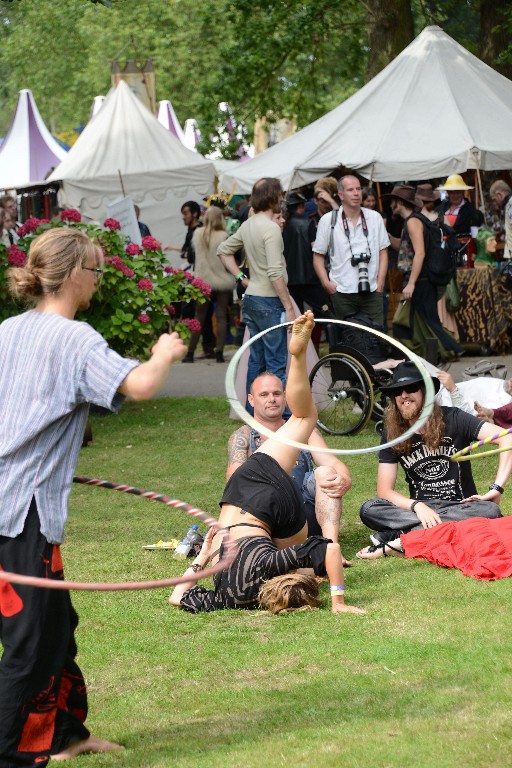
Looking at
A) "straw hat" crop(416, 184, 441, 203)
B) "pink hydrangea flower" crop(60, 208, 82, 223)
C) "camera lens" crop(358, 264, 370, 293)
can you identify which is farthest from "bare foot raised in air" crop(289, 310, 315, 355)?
"straw hat" crop(416, 184, 441, 203)

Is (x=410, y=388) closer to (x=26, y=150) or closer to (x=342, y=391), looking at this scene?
(x=342, y=391)

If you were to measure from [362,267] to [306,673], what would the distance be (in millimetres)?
7147

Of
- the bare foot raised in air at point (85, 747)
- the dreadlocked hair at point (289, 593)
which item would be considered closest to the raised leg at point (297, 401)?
the dreadlocked hair at point (289, 593)

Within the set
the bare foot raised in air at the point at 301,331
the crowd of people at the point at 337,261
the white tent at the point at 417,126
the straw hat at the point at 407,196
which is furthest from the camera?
the white tent at the point at 417,126

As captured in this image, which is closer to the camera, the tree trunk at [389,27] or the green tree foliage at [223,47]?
the tree trunk at [389,27]

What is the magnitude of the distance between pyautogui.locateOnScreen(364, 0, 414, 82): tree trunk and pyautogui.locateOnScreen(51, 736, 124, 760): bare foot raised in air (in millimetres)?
19662

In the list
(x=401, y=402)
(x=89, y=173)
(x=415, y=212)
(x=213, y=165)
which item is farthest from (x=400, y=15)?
(x=401, y=402)

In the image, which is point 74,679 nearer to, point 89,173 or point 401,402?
point 401,402

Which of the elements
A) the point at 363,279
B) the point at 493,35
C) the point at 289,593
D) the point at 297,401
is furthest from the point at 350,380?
the point at 493,35

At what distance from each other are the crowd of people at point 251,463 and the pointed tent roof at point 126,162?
479 inches

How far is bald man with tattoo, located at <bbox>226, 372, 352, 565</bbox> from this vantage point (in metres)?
7.07

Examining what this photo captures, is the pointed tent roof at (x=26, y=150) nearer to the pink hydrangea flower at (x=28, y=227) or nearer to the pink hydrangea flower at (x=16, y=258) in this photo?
the pink hydrangea flower at (x=28, y=227)

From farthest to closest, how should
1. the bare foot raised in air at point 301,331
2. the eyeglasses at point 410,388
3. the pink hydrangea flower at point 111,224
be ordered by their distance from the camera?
the pink hydrangea flower at point 111,224, the eyeglasses at point 410,388, the bare foot raised in air at point 301,331

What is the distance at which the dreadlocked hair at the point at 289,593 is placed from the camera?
254 inches
